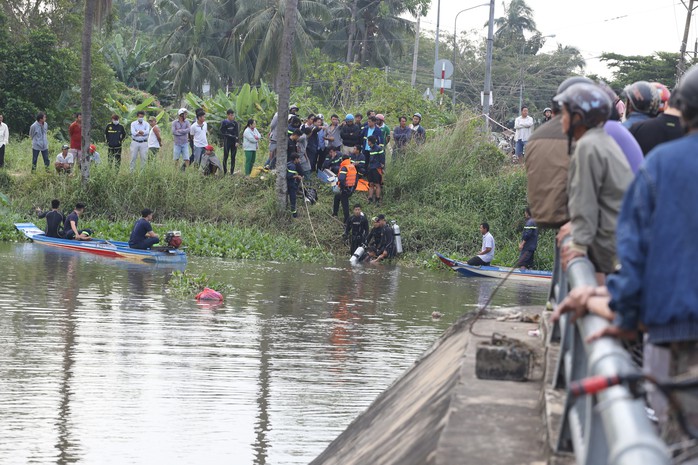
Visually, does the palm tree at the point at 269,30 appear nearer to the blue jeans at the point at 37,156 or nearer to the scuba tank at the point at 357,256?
the blue jeans at the point at 37,156

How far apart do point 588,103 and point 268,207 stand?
25.9 metres

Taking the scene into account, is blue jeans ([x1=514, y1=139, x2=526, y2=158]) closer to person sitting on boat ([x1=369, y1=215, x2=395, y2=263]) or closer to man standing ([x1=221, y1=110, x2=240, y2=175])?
person sitting on boat ([x1=369, y1=215, x2=395, y2=263])

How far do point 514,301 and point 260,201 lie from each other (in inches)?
449

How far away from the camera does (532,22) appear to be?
8638cm

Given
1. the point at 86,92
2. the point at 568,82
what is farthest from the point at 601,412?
the point at 86,92

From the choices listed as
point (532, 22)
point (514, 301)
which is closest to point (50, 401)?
point (514, 301)

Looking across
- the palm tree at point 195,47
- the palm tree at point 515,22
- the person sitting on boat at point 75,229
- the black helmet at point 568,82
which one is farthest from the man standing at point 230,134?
the palm tree at point 515,22

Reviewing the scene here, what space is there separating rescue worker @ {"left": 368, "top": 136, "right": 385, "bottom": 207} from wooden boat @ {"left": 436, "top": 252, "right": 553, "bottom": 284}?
3790mm

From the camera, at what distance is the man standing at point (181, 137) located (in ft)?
103

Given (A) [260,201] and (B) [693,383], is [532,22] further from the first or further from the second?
(B) [693,383]

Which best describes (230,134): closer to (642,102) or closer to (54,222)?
(54,222)

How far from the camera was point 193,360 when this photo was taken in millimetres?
13391

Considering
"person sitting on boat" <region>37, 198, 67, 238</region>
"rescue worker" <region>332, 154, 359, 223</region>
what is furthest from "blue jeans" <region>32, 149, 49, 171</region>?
"rescue worker" <region>332, 154, 359, 223</region>

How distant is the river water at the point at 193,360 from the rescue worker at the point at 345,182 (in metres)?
6.33
